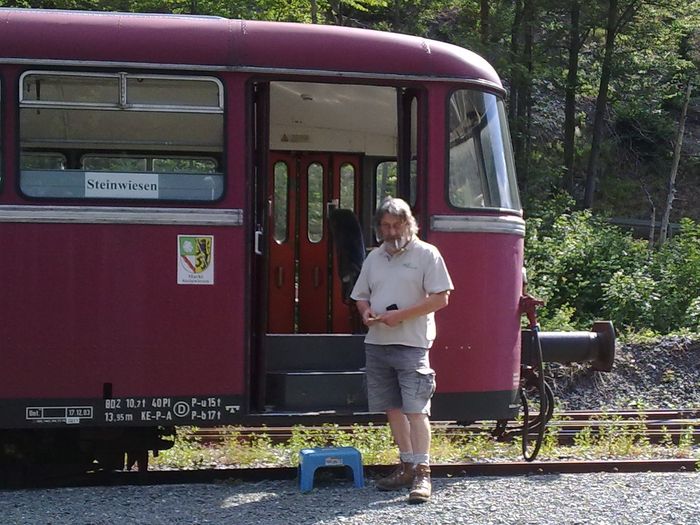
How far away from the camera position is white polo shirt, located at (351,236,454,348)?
19.6 ft

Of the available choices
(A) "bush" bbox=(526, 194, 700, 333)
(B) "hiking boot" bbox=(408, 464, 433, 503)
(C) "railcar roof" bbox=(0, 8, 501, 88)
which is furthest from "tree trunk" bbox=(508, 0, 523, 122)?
(B) "hiking boot" bbox=(408, 464, 433, 503)

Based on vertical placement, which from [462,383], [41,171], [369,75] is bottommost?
[462,383]

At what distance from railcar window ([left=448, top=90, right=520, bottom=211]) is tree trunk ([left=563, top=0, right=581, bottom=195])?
68.1ft

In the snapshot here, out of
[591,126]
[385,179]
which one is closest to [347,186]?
Answer: [385,179]

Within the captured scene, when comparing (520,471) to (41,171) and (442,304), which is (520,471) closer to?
(442,304)

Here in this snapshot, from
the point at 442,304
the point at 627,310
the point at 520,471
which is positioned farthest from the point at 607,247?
the point at 442,304

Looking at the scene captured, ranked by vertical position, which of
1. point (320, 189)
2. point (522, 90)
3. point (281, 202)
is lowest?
point (281, 202)

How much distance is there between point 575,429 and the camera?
8922 millimetres

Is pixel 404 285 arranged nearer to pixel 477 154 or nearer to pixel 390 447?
pixel 477 154

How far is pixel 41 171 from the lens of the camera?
20.2 feet

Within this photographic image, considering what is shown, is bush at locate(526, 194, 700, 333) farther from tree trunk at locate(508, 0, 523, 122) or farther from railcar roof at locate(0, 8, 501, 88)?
railcar roof at locate(0, 8, 501, 88)

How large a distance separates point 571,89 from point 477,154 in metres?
22.1

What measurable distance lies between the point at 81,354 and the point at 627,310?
10463mm

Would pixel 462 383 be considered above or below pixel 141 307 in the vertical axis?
below
